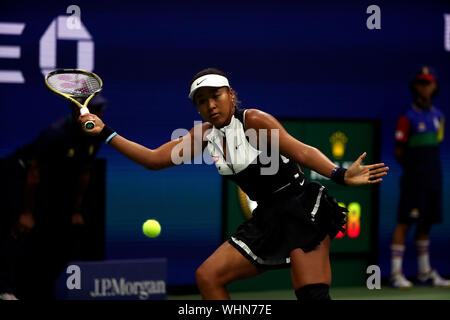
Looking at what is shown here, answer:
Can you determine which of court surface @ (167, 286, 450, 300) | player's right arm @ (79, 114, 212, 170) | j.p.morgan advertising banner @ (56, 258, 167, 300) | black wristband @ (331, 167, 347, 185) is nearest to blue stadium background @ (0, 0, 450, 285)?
court surface @ (167, 286, 450, 300)

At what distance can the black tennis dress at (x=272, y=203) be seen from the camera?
3504 millimetres

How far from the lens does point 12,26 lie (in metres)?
5.78

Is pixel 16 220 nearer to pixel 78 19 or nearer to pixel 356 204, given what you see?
pixel 78 19

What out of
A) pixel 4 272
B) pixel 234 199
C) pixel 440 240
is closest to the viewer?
pixel 4 272

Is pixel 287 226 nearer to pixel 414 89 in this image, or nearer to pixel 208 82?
pixel 208 82

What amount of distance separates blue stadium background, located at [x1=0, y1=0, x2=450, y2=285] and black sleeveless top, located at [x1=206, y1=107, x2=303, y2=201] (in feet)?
8.46

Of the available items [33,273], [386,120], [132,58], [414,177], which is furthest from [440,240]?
[33,273]

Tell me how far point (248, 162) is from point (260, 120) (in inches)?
9.0

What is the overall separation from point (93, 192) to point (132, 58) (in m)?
1.35

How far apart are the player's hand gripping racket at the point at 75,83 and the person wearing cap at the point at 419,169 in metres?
3.32

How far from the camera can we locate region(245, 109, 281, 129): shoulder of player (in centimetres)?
341

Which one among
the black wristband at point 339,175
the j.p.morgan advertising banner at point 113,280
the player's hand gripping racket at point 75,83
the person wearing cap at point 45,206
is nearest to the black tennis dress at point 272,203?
the black wristband at point 339,175

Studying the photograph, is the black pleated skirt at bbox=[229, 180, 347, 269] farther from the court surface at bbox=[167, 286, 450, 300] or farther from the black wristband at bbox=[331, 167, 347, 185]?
the court surface at bbox=[167, 286, 450, 300]
